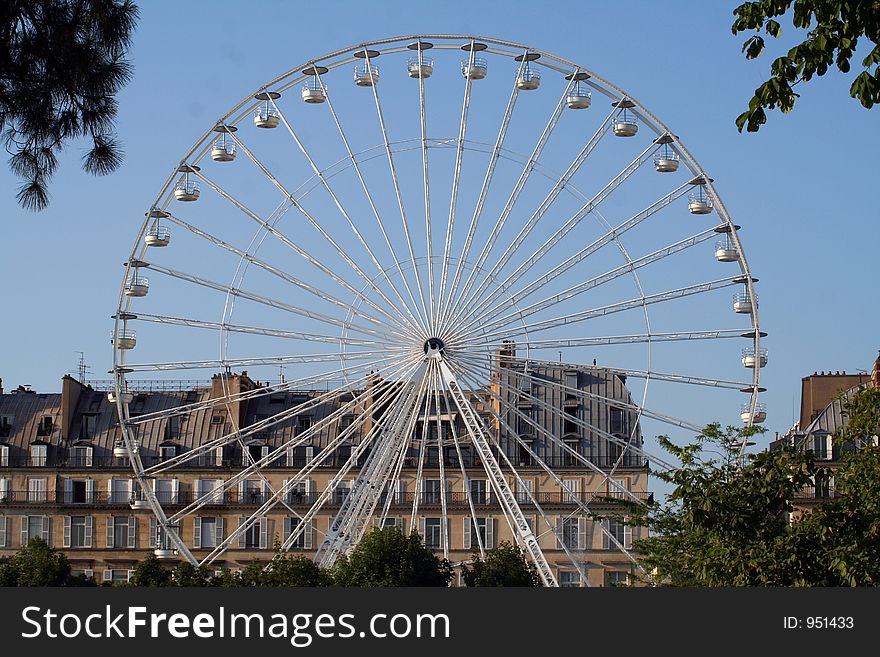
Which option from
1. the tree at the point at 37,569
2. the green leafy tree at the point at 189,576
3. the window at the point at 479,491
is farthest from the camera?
the window at the point at 479,491

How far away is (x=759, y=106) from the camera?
20500mm

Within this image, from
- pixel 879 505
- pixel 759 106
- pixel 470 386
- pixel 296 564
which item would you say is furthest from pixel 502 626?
pixel 296 564

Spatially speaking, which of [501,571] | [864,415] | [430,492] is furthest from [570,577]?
[864,415]

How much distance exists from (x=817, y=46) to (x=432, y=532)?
83.6m

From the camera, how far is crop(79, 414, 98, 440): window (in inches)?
4096

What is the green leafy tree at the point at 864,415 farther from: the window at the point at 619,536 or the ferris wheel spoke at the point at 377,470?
the window at the point at 619,536

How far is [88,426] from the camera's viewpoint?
342 feet

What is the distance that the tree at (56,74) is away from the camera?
75.8ft

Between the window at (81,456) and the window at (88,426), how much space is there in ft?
3.58

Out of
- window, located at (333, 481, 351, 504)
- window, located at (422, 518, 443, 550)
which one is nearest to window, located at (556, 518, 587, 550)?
window, located at (422, 518, 443, 550)

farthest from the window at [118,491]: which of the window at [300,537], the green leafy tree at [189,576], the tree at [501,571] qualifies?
the tree at [501,571]

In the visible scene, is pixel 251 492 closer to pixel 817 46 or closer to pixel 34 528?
pixel 34 528

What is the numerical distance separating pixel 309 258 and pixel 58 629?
130 feet

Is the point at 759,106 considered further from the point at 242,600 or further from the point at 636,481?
the point at 636,481
